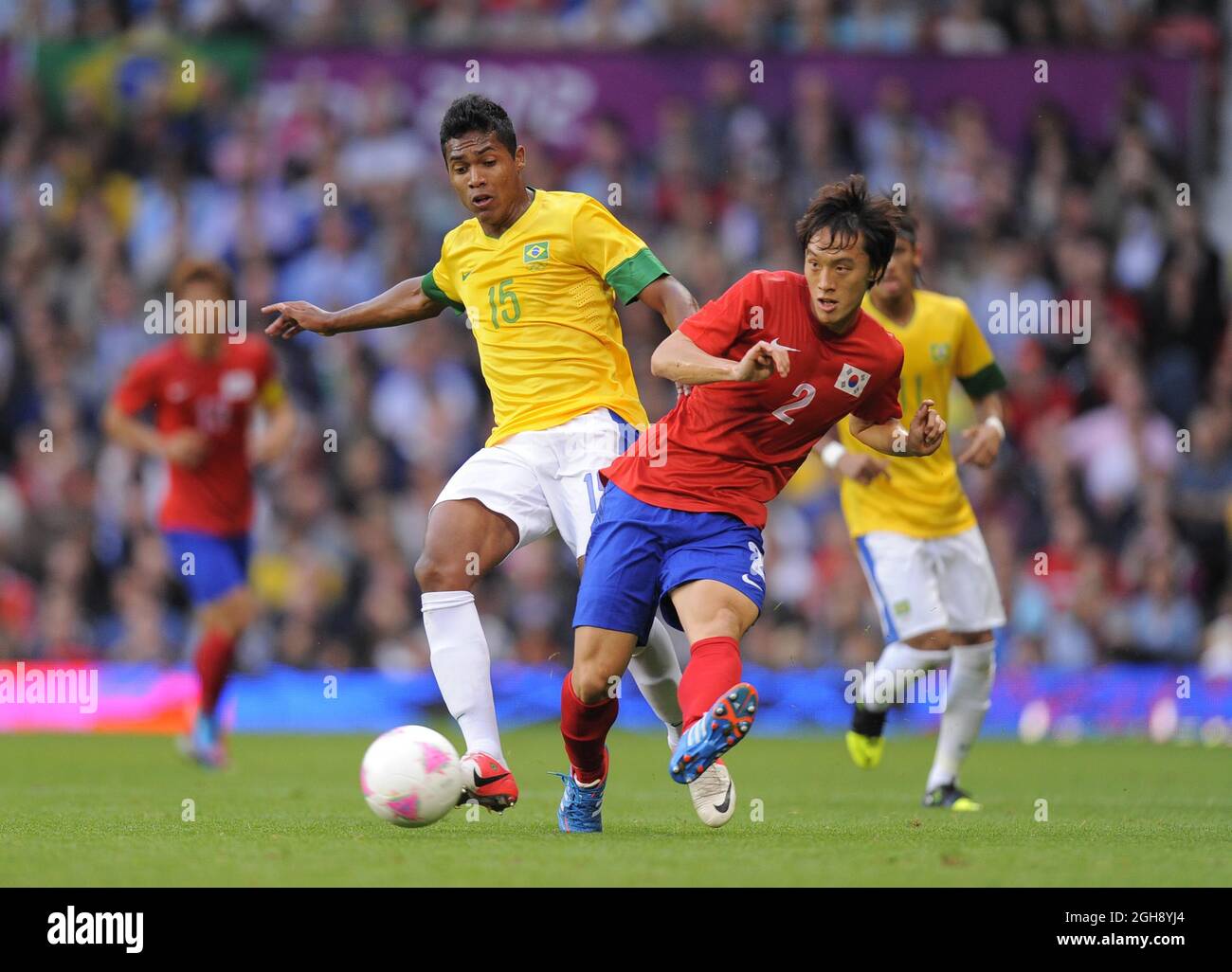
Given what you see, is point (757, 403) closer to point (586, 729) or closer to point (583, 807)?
point (586, 729)

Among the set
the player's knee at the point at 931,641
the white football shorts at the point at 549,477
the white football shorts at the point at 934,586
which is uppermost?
the white football shorts at the point at 549,477

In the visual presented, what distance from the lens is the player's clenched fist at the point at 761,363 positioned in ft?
18.3

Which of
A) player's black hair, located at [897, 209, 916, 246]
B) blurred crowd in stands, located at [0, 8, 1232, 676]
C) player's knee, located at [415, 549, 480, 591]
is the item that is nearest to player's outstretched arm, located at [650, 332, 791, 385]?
player's knee, located at [415, 549, 480, 591]

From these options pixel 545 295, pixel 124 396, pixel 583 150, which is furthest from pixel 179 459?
pixel 583 150

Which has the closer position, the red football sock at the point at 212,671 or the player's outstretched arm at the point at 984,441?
the player's outstretched arm at the point at 984,441

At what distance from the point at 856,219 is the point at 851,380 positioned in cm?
55

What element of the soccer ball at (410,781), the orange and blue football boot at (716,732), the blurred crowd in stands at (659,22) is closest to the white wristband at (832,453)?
the soccer ball at (410,781)

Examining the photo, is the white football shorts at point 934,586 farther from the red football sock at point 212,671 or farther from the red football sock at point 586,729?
the red football sock at point 212,671

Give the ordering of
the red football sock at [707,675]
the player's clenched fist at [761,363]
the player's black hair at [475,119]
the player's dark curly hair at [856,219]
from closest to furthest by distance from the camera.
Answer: the player's clenched fist at [761,363] < the red football sock at [707,675] < the player's dark curly hair at [856,219] < the player's black hair at [475,119]

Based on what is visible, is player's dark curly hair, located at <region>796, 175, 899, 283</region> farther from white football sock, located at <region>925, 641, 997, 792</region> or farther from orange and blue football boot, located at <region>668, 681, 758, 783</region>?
white football sock, located at <region>925, 641, 997, 792</region>

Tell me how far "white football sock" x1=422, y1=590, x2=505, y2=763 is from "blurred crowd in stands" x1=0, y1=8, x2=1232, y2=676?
293 inches

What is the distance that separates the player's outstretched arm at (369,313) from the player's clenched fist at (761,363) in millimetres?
2146

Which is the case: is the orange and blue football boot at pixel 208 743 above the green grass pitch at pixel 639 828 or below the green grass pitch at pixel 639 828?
above

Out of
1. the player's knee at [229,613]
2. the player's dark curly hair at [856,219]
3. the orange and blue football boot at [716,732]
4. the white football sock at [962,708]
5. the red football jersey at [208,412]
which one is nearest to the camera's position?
the orange and blue football boot at [716,732]
